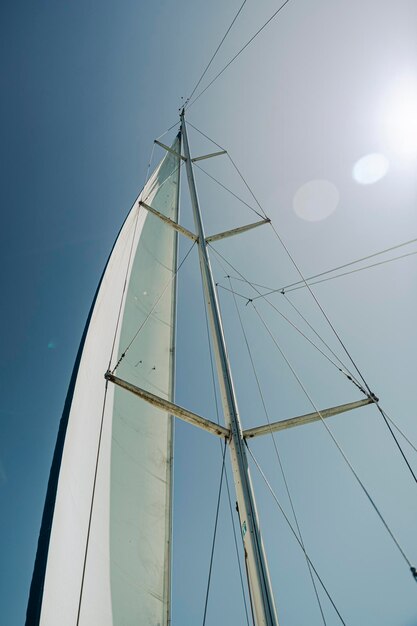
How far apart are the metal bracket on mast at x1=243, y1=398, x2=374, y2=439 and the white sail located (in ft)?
4.07

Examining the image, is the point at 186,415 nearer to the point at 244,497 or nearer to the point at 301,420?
the point at 244,497

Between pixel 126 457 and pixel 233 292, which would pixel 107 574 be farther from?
pixel 233 292

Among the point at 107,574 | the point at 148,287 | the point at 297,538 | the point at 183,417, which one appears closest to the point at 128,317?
the point at 148,287

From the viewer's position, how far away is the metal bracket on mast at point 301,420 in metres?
2.64

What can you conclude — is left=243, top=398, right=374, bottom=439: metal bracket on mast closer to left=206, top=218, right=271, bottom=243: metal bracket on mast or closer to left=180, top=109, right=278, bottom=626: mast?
left=180, top=109, right=278, bottom=626: mast

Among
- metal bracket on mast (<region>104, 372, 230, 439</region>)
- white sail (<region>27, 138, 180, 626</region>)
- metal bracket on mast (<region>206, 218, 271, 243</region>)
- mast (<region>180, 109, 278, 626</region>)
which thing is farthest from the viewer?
metal bracket on mast (<region>206, 218, 271, 243</region>)

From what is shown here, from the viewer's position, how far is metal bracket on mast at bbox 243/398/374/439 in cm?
264

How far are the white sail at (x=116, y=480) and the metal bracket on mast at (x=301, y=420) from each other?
4.07ft

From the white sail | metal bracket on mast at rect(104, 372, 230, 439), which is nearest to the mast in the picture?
metal bracket on mast at rect(104, 372, 230, 439)

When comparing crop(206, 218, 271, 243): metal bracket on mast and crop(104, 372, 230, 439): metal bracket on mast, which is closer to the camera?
crop(104, 372, 230, 439): metal bracket on mast

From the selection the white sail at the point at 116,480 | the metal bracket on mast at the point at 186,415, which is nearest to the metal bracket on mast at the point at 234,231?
the white sail at the point at 116,480

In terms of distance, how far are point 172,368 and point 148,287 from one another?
1338mm

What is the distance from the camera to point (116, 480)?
10.2 feet

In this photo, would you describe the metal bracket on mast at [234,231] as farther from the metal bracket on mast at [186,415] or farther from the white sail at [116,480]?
the metal bracket on mast at [186,415]
